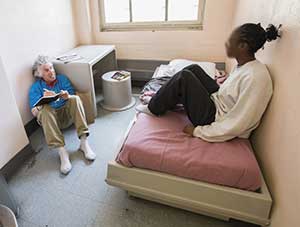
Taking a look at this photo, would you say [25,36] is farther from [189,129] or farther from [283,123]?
[283,123]

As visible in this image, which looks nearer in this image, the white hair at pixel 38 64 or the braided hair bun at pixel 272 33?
the braided hair bun at pixel 272 33

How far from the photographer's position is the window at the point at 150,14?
8.84ft

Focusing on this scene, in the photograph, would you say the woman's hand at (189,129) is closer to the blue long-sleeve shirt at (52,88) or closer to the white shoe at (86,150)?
the white shoe at (86,150)

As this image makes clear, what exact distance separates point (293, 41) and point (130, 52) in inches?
88.7

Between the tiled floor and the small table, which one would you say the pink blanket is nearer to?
the tiled floor

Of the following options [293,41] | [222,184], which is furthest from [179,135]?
[293,41]

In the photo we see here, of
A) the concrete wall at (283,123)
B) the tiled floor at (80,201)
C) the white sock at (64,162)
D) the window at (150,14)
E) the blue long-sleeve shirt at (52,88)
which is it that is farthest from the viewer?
the window at (150,14)

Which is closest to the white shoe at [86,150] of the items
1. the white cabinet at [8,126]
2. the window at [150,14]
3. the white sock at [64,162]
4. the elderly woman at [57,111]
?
the elderly woman at [57,111]

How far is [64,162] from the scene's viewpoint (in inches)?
67.3

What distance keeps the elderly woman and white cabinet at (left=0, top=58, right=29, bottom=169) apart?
164 mm

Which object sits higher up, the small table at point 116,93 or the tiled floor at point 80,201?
the small table at point 116,93

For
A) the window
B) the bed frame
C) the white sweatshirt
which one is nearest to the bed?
the bed frame

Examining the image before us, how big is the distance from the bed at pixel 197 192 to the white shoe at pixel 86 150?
1.62 feet

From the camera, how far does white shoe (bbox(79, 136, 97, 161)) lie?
179 cm
